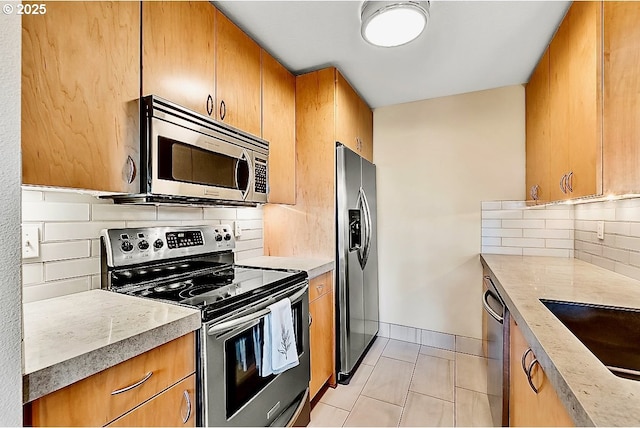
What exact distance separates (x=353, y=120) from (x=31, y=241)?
2.12 m

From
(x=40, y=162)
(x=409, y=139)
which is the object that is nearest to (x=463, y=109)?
(x=409, y=139)

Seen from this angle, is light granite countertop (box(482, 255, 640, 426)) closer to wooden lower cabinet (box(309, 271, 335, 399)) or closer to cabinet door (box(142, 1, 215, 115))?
wooden lower cabinet (box(309, 271, 335, 399))

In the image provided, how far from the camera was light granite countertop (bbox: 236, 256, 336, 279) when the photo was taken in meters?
1.87

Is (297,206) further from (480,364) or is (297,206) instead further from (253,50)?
(480,364)

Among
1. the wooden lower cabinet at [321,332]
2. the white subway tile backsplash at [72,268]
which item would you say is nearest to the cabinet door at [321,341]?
the wooden lower cabinet at [321,332]

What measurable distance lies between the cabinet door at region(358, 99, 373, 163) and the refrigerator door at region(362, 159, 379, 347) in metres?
0.14

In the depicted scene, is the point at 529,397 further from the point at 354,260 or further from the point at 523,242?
the point at 523,242

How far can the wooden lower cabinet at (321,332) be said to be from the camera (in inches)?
74.0

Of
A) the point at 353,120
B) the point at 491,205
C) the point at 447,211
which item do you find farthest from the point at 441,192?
the point at 353,120

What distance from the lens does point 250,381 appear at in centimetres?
130

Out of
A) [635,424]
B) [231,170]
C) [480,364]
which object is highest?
[231,170]

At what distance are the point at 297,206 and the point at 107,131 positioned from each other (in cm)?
136

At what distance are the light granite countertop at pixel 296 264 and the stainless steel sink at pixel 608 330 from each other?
118cm

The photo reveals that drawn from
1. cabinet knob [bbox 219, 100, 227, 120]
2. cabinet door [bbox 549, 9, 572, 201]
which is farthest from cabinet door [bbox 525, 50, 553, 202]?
cabinet knob [bbox 219, 100, 227, 120]
